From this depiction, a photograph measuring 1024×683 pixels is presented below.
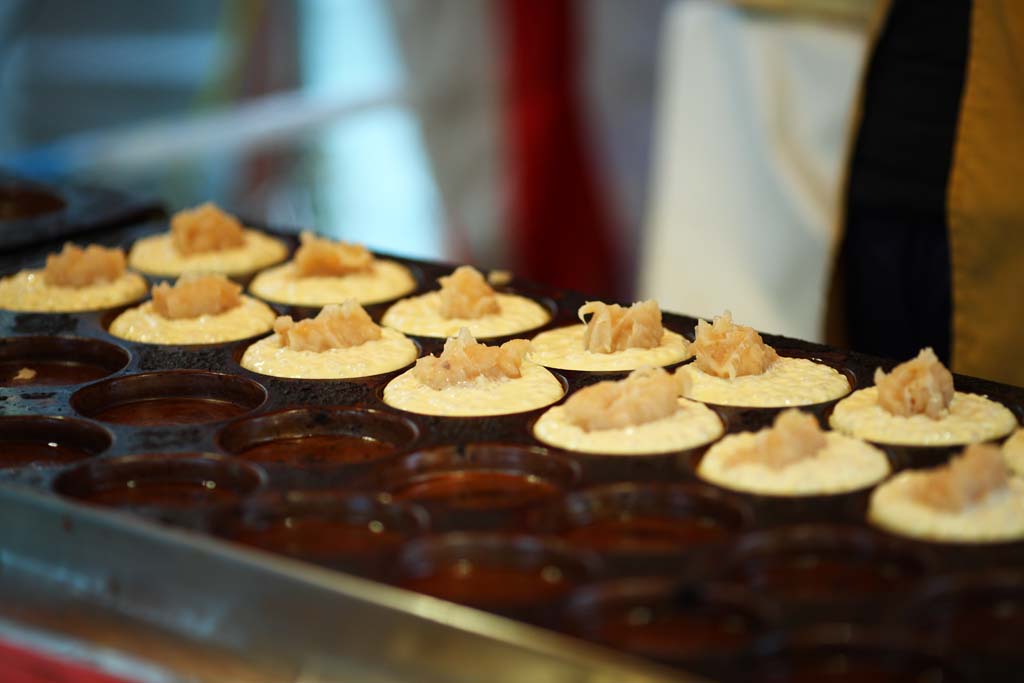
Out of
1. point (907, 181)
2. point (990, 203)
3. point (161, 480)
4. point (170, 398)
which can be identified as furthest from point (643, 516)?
point (907, 181)

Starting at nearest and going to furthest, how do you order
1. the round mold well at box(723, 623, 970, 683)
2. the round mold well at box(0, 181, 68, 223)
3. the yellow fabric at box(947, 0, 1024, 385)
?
the round mold well at box(723, 623, 970, 683), the yellow fabric at box(947, 0, 1024, 385), the round mold well at box(0, 181, 68, 223)

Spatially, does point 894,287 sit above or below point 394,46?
below

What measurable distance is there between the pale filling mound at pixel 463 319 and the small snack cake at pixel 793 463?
2.70ft

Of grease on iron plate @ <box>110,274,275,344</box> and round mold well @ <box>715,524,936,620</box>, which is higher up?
grease on iron plate @ <box>110,274,275,344</box>

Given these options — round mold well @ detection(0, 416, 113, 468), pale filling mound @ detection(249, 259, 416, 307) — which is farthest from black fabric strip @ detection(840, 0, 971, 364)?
round mold well @ detection(0, 416, 113, 468)

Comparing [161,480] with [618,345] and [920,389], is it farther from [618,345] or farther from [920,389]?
[920,389]

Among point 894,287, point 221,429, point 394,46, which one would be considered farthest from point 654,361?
point 394,46

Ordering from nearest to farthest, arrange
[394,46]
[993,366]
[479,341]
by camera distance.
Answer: [479,341]
[993,366]
[394,46]

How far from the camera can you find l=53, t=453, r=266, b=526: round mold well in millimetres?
2000

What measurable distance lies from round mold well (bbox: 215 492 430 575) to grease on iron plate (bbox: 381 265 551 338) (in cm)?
87

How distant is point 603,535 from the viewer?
1865 millimetres

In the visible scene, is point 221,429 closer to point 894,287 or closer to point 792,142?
point 894,287

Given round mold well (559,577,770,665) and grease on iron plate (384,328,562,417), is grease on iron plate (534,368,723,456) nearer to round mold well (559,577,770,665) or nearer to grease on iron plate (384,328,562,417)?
grease on iron plate (384,328,562,417)

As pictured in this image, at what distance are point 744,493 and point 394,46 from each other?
4762 mm
